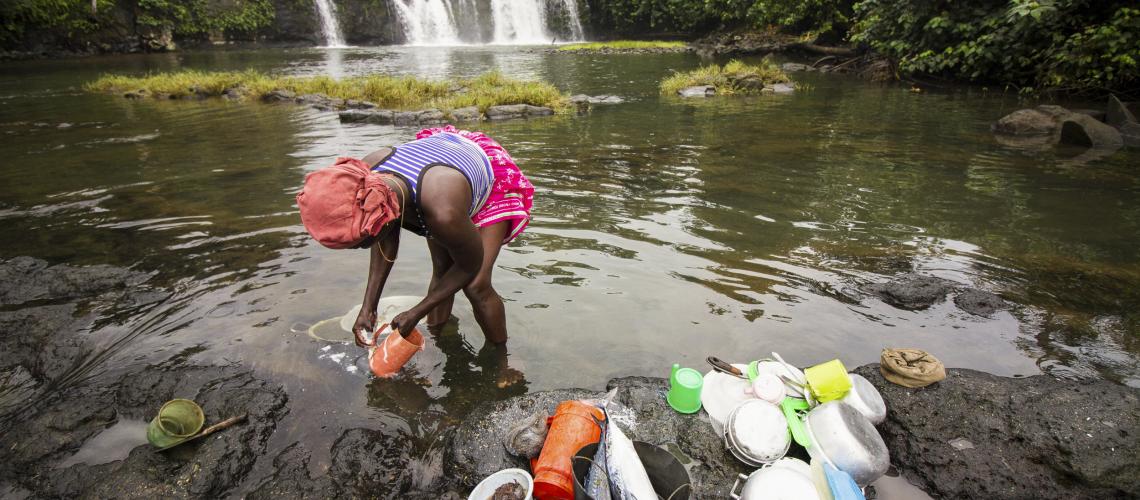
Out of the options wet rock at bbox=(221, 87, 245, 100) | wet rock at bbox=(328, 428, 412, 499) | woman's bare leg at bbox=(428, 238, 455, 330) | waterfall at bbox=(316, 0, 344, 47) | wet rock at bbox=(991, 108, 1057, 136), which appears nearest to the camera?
wet rock at bbox=(328, 428, 412, 499)

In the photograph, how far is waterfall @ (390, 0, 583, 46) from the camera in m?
37.5

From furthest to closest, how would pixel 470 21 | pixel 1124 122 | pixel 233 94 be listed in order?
pixel 470 21 → pixel 233 94 → pixel 1124 122

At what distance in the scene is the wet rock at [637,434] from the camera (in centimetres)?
252

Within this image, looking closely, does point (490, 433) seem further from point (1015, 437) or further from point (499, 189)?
point (1015, 437)

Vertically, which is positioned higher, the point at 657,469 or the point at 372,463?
the point at 657,469

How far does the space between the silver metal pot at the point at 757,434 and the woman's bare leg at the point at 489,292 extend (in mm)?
1477

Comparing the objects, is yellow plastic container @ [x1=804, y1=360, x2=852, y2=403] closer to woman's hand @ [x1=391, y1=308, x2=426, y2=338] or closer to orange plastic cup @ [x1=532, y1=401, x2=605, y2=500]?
orange plastic cup @ [x1=532, y1=401, x2=605, y2=500]

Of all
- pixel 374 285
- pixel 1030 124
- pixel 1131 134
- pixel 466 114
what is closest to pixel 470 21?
pixel 466 114

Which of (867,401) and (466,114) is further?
(466,114)

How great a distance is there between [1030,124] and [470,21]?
34.7 meters

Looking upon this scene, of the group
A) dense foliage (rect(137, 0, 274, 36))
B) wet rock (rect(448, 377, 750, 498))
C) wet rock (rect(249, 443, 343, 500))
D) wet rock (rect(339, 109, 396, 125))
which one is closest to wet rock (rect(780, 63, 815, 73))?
wet rock (rect(339, 109, 396, 125))

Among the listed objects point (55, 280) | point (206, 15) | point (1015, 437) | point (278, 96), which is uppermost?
point (206, 15)

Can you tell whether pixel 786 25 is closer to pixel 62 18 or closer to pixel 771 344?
pixel 771 344

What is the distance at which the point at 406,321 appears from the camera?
2.73 metres
